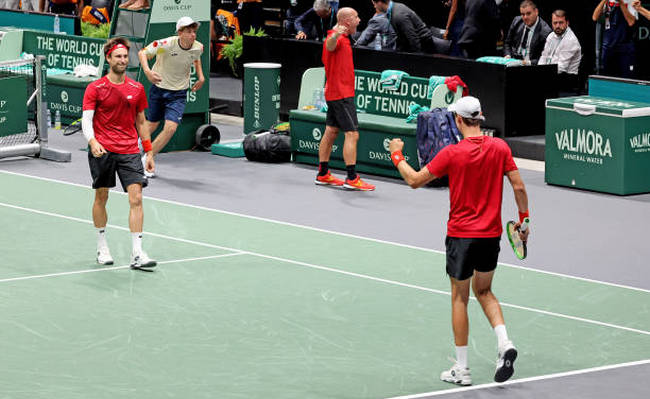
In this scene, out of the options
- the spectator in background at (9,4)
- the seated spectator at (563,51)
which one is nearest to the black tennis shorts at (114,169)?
the seated spectator at (563,51)

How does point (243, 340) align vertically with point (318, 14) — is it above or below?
below

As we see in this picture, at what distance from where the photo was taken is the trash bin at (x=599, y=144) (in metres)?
15.4

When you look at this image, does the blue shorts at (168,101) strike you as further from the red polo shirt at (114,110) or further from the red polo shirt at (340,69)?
the red polo shirt at (114,110)

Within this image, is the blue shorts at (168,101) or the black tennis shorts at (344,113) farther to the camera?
the blue shorts at (168,101)

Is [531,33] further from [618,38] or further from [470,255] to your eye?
[470,255]

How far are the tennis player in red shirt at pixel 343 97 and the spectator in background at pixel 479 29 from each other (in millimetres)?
4960

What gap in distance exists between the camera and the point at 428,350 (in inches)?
370

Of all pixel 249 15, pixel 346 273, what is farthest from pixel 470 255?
pixel 249 15

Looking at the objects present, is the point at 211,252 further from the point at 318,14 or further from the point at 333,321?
the point at 318,14

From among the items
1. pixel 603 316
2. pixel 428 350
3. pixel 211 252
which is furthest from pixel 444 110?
pixel 428 350

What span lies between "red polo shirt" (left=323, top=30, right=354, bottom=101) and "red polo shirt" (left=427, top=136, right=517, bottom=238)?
296 inches

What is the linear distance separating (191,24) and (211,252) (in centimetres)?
488

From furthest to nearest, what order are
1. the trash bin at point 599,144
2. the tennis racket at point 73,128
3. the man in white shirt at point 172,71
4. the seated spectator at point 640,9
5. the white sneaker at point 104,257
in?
1. the tennis racket at point 73,128
2. the seated spectator at point 640,9
3. the man in white shirt at point 172,71
4. the trash bin at point 599,144
5. the white sneaker at point 104,257

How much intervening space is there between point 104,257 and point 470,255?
470 centimetres
